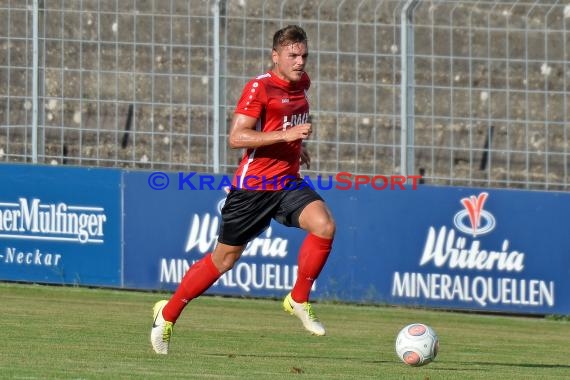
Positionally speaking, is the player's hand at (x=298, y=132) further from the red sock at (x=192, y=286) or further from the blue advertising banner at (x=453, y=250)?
the blue advertising banner at (x=453, y=250)

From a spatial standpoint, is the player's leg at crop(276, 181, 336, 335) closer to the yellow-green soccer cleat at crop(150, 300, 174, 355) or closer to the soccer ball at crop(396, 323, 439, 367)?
the soccer ball at crop(396, 323, 439, 367)

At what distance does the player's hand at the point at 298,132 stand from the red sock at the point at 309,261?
776mm

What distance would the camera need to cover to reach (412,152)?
15023 millimetres

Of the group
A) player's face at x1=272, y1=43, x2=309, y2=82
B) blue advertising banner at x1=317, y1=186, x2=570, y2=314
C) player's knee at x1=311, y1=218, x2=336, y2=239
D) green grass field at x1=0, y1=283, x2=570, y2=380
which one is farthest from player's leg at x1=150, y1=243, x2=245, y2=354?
blue advertising banner at x1=317, y1=186, x2=570, y2=314

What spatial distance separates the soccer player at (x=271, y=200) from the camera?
9477 mm

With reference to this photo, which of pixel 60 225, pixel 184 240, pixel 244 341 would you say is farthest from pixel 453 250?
pixel 60 225

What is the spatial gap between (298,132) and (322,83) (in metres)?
6.48

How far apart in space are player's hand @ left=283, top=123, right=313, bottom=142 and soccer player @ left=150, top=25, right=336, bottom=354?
30cm

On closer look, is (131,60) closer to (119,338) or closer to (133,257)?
(133,257)

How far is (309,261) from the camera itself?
9562mm

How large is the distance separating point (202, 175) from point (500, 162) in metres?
3.28

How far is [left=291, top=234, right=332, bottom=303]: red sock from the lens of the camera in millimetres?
9500

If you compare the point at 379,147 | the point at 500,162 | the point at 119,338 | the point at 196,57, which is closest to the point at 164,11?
the point at 196,57

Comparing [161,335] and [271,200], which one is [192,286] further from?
[271,200]
